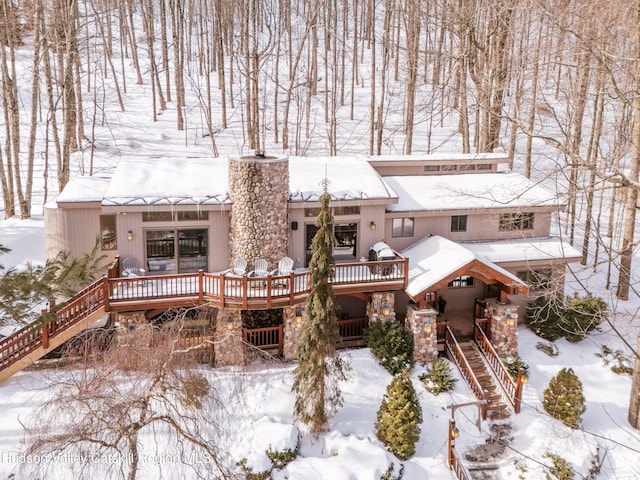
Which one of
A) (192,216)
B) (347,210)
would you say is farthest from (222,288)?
(347,210)

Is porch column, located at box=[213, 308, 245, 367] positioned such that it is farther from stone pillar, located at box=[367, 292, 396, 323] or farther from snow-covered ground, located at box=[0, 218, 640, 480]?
stone pillar, located at box=[367, 292, 396, 323]

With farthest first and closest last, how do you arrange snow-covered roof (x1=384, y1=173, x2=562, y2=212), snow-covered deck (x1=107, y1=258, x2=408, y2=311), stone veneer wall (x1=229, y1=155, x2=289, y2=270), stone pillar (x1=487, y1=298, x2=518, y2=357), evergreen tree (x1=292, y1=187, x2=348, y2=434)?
snow-covered roof (x1=384, y1=173, x2=562, y2=212)
stone pillar (x1=487, y1=298, x2=518, y2=357)
stone veneer wall (x1=229, y1=155, x2=289, y2=270)
snow-covered deck (x1=107, y1=258, x2=408, y2=311)
evergreen tree (x1=292, y1=187, x2=348, y2=434)

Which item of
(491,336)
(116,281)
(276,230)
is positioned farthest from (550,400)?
(116,281)

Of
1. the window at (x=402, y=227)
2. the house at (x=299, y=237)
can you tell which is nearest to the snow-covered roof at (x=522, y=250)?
the house at (x=299, y=237)

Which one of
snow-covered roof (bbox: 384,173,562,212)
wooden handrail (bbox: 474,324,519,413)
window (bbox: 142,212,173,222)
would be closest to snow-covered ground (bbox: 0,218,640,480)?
wooden handrail (bbox: 474,324,519,413)

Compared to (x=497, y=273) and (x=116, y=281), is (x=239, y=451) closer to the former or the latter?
(x=116, y=281)
